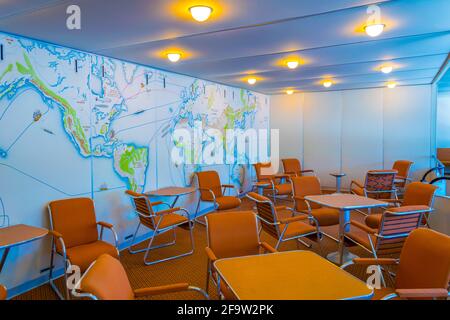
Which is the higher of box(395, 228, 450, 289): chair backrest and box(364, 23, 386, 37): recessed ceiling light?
box(364, 23, 386, 37): recessed ceiling light

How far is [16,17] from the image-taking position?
2.77 m

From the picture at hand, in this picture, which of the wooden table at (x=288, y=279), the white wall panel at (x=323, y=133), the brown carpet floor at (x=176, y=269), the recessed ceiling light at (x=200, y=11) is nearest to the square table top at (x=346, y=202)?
the brown carpet floor at (x=176, y=269)

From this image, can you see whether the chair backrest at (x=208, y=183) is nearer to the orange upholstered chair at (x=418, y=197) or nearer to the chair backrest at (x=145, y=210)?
the chair backrest at (x=145, y=210)

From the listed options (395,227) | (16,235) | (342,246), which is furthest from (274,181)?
(16,235)

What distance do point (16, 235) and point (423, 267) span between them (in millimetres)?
3186

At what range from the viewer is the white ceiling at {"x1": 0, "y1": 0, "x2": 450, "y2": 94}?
2705 millimetres

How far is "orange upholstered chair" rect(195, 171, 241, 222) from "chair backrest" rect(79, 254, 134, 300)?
11.6ft

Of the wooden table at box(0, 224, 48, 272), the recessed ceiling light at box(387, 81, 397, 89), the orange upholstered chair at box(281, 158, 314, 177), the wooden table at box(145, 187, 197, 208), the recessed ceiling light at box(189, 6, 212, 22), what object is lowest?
the wooden table at box(0, 224, 48, 272)

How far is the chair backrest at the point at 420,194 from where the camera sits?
374 centimetres

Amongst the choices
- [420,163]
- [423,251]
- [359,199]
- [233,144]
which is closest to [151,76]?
[233,144]

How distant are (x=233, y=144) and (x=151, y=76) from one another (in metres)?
2.96

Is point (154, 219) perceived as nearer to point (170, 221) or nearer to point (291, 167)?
point (170, 221)

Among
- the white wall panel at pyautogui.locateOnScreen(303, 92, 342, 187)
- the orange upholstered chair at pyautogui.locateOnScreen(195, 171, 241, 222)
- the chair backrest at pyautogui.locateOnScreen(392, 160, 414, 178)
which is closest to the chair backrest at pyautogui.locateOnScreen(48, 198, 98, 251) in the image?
the orange upholstered chair at pyautogui.locateOnScreen(195, 171, 241, 222)

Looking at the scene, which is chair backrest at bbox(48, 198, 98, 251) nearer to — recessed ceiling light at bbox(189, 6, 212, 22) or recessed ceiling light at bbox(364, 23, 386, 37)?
recessed ceiling light at bbox(189, 6, 212, 22)
